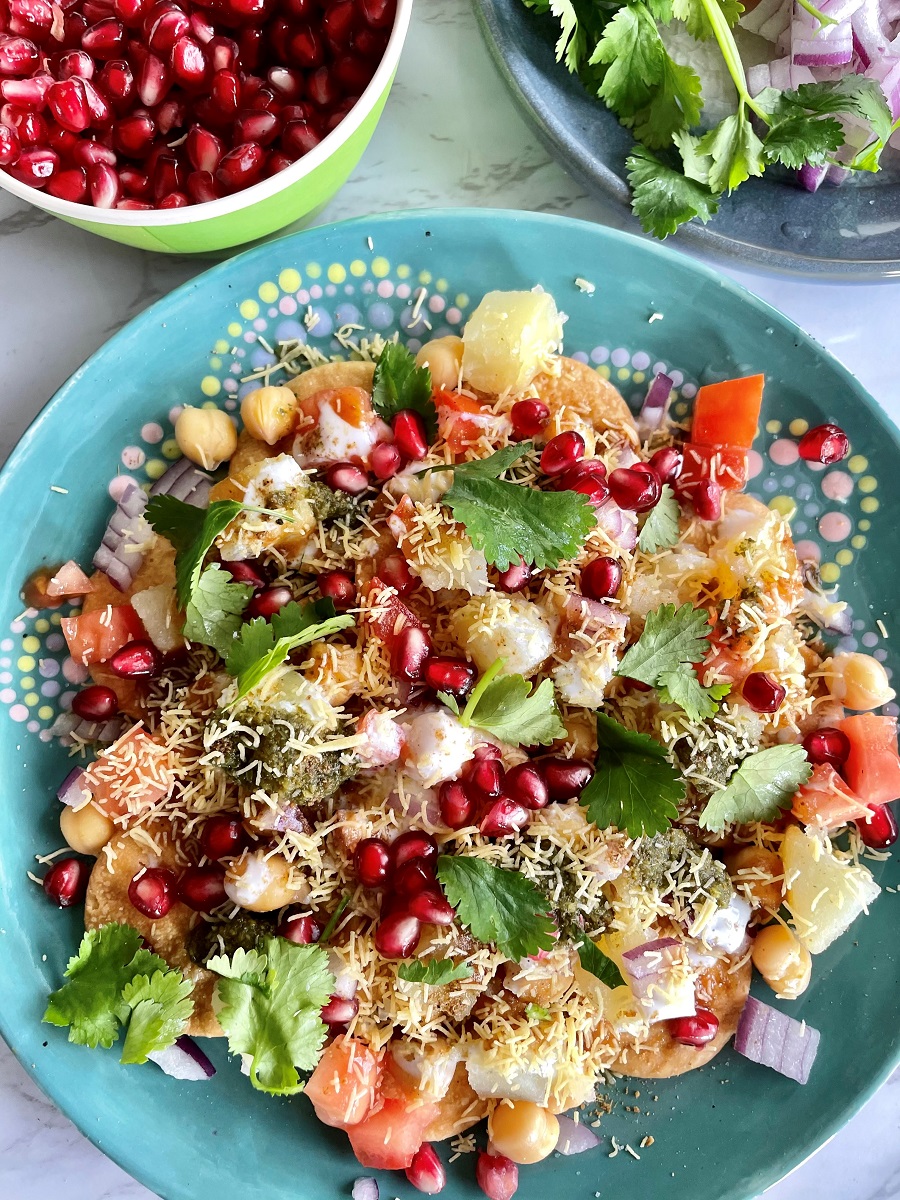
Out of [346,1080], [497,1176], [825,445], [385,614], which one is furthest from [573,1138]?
[825,445]

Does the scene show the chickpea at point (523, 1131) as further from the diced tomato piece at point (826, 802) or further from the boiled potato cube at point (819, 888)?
the diced tomato piece at point (826, 802)

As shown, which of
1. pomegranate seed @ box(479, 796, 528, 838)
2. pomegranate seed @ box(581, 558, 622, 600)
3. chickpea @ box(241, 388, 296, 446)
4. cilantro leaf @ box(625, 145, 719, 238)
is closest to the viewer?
pomegranate seed @ box(479, 796, 528, 838)

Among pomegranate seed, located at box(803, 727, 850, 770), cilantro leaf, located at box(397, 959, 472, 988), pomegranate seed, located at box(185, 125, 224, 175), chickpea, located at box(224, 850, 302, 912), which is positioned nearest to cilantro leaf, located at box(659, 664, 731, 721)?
pomegranate seed, located at box(803, 727, 850, 770)

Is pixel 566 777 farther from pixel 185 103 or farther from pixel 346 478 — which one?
pixel 185 103

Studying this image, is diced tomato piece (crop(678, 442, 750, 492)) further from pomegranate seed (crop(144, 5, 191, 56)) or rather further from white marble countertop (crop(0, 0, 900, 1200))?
pomegranate seed (crop(144, 5, 191, 56))

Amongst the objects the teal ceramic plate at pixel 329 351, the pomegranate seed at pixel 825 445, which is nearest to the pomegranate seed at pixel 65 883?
the teal ceramic plate at pixel 329 351

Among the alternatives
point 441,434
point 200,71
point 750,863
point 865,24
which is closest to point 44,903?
point 441,434

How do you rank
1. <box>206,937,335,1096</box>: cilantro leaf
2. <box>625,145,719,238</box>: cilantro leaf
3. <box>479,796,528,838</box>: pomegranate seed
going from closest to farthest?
<box>206,937,335,1096</box>: cilantro leaf
<box>479,796,528,838</box>: pomegranate seed
<box>625,145,719,238</box>: cilantro leaf

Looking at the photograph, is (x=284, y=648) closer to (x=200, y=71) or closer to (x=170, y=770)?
(x=170, y=770)
